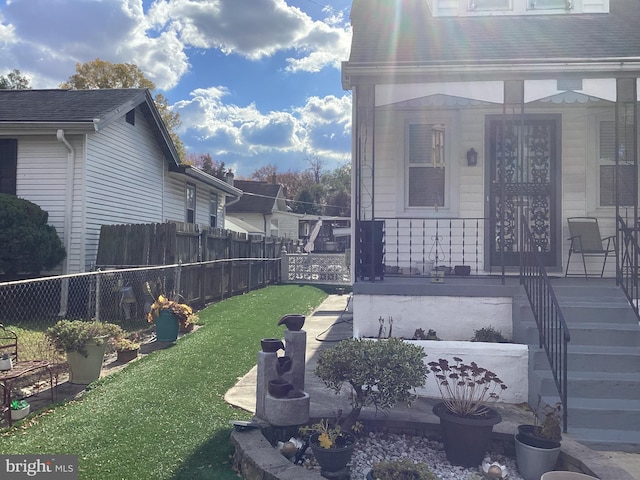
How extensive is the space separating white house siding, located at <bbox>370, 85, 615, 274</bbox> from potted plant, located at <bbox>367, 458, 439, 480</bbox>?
13.9 ft

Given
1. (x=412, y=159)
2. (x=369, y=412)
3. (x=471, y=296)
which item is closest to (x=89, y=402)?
(x=369, y=412)

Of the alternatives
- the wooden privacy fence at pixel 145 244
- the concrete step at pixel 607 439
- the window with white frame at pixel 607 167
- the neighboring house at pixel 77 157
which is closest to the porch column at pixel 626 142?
the window with white frame at pixel 607 167

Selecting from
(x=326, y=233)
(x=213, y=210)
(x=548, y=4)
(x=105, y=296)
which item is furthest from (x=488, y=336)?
(x=326, y=233)

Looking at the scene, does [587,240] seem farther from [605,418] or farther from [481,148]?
[605,418]

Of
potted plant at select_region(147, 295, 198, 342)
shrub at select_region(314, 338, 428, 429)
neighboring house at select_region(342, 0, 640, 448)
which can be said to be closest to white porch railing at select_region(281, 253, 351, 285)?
potted plant at select_region(147, 295, 198, 342)

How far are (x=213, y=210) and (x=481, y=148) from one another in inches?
551

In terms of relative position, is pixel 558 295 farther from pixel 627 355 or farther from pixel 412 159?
pixel 412 159

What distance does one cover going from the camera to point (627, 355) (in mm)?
4758

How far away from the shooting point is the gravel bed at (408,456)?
11.6ft

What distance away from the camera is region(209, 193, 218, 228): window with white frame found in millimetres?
19269

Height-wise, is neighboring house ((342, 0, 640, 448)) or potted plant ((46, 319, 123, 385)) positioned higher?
neighboring house ((342, 0, 640, 448))

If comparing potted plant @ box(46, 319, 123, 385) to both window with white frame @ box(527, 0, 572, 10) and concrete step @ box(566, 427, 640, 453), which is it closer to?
concrete step @ box(566, 427, 640, 453)

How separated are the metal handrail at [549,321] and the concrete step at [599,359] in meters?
0.16

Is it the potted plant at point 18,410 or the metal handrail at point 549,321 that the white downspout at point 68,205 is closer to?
the potted plant at point 18,410
